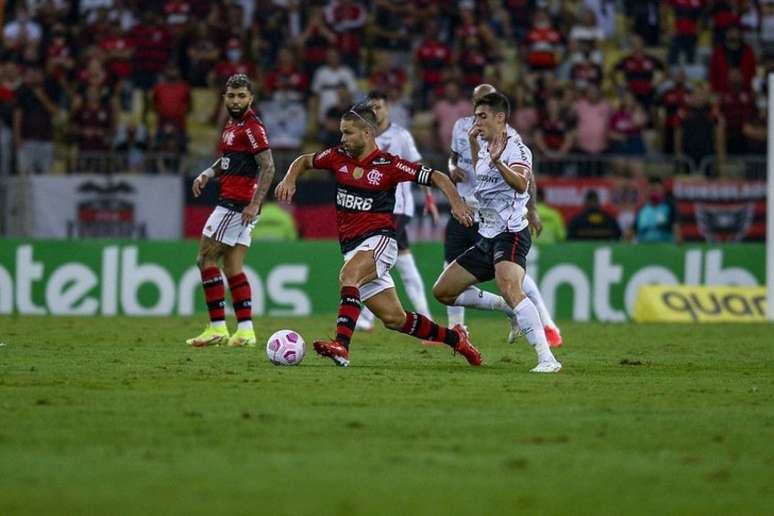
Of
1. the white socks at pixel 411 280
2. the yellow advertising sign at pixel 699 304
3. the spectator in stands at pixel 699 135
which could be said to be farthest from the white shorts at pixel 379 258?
the spectator in stands at pixel 699 135

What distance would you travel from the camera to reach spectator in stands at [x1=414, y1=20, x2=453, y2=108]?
26.7 metres

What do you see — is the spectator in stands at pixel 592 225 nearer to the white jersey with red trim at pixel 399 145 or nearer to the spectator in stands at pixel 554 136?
the spectator in stands at pixel 554 136

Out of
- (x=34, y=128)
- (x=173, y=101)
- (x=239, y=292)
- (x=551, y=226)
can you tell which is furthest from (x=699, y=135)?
(x=239, y=292)

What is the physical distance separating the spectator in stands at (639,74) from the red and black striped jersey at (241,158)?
13.2m

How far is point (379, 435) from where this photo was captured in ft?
27.9

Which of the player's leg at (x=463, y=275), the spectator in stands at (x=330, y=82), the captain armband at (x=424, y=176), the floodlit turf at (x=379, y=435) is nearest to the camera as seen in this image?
the floodlit turf at (x=379, y=435)

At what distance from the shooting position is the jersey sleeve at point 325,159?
12664mm

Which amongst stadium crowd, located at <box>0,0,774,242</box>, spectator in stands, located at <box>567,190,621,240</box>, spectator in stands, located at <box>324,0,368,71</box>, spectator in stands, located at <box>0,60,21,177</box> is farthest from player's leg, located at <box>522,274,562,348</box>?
spectator in stands, located at <box>324,0,368,71</box>

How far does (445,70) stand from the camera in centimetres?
2662

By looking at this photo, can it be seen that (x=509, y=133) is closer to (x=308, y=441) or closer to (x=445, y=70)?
(x=308, y=441)

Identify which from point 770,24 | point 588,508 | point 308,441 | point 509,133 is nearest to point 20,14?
point 770,24

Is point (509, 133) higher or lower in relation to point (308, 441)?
higher

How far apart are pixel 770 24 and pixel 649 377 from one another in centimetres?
1800

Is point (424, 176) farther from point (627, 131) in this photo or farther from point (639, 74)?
point (639, 74)
